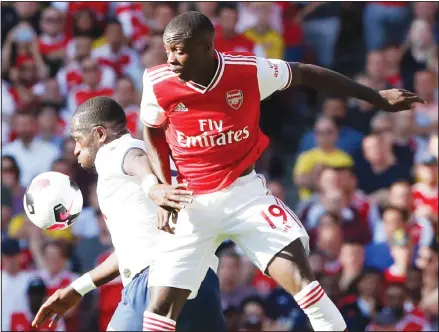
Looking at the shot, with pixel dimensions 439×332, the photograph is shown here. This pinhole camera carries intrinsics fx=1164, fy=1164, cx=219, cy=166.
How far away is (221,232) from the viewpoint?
688 cm

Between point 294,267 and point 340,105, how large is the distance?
6.94 metres

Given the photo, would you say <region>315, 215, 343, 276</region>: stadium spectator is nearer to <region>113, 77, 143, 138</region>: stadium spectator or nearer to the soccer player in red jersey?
<region>113, 77, 143, 138</region>: stadium spectator

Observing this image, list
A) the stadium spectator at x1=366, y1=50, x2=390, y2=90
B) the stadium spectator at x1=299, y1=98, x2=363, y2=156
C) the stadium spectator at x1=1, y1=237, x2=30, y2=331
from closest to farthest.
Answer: the stadium spectator at x1=1, y1=237, x2=30, y2=331
the stadium spectator at x1=299, y1=98, x2=363, y2=156
the stadium spectator at x1=366, y1=50, x2=390, y2=90

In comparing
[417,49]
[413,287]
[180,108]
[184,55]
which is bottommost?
[413,287]

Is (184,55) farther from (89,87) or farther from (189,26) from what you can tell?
(89,87)

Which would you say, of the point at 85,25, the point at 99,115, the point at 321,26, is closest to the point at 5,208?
the point at 85,25

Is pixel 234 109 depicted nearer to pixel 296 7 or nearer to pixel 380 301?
pixel 380 301

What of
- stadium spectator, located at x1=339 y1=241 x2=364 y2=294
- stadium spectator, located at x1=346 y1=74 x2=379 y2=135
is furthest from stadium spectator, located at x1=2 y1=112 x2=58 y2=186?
stadium spectator, located at x1=339 y1=241 x2=364 y2=294

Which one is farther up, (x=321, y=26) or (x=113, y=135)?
(x=113, y=135)

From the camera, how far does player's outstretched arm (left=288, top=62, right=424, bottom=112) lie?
7.03m

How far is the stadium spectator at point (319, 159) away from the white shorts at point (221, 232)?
5.85 metres

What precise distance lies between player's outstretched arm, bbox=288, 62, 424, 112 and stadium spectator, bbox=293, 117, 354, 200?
5.57 m

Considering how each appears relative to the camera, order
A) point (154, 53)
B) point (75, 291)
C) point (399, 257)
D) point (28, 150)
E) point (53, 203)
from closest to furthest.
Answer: point (53, 203) → point (75, 291) → point (399, 257) → point (28, 150) → point (154, 53)

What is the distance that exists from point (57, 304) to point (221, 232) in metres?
1.42
